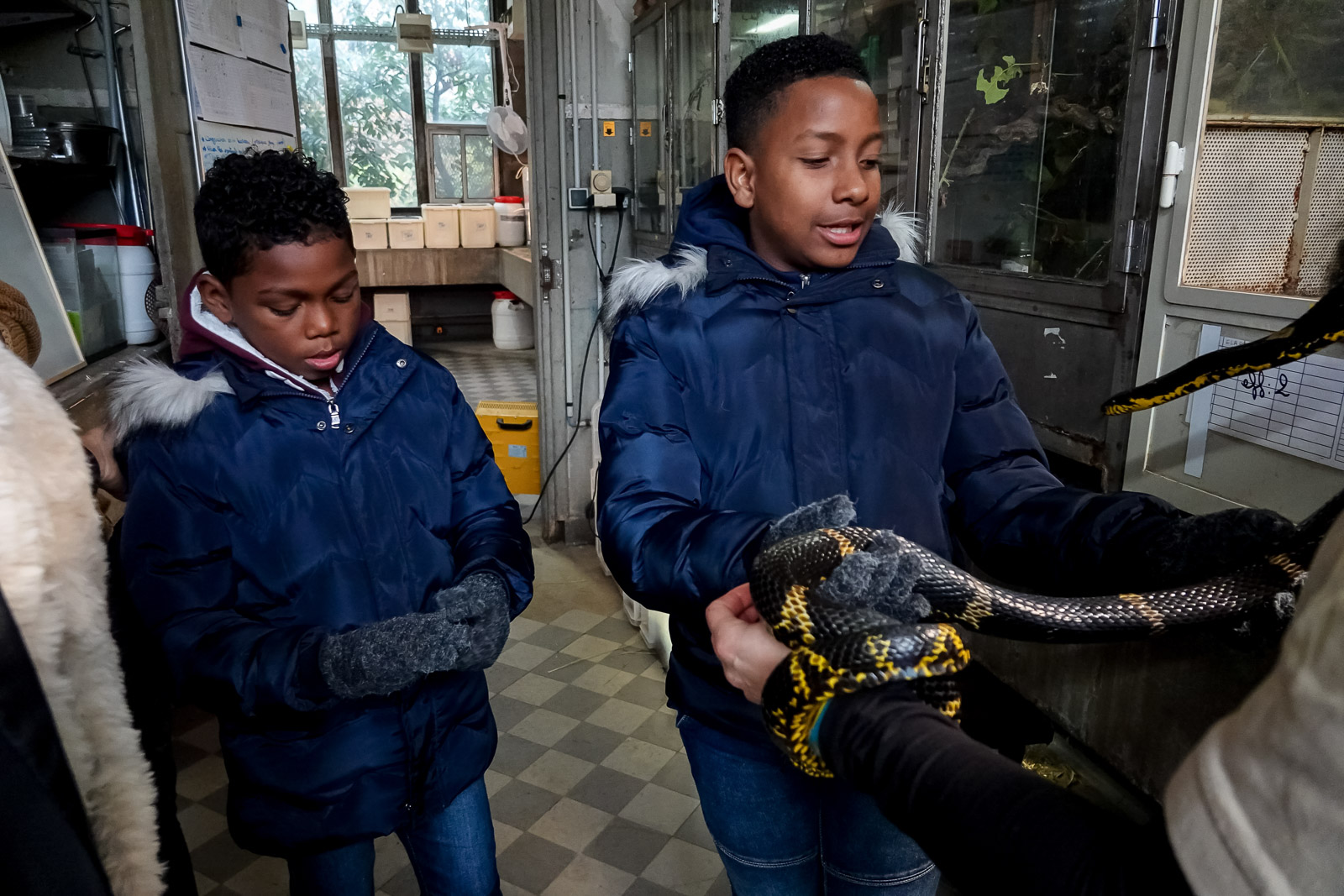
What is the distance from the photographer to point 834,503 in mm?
898

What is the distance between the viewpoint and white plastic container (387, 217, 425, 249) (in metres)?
8.66

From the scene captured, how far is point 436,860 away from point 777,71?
53.2 inches

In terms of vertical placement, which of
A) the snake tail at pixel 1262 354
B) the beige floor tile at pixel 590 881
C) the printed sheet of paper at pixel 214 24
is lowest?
the beige floor tile at pixel 590 881

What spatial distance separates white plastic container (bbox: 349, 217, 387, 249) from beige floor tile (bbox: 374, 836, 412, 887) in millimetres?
7443

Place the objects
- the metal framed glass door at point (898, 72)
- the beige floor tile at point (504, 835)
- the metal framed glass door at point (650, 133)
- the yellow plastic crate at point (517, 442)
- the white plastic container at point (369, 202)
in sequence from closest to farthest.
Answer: the beige floor tile at point (504, 835)
the metal framed glass door at point (898, 72)
the metal framed glass door at point (650, 133)
the yellow plastic crate at point (517, 442)
the white plastic container at point (369, 202)

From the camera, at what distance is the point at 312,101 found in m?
9.53

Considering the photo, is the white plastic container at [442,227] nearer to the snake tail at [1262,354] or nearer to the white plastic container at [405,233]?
the white plastic container at [405,233]

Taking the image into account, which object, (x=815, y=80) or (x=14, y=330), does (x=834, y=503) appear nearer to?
(x=815, y=80)

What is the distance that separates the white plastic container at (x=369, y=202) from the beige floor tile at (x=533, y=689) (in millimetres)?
6747

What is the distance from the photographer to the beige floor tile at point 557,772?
7.78 feet

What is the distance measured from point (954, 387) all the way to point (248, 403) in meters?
1.05

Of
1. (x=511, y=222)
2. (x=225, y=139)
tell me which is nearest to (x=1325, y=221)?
(x=225, y=139)

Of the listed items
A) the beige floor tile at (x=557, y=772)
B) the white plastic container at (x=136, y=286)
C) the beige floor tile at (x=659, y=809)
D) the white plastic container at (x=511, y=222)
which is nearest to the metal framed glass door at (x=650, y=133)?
the white plastic container at (x=136, y=286)

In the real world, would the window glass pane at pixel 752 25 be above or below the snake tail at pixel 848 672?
above
